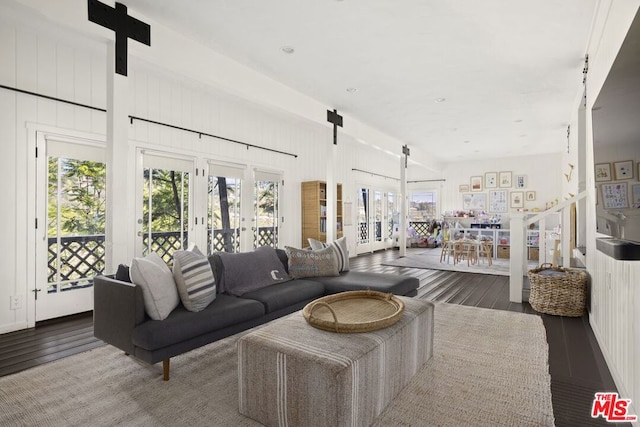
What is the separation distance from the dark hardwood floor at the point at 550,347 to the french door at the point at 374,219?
4259mm

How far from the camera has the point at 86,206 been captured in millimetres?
3889

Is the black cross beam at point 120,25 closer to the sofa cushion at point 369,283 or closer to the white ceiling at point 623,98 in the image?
the sofa cushion at point 369,283

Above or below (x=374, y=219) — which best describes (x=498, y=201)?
above

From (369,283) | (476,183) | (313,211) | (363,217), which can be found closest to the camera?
(369,283)

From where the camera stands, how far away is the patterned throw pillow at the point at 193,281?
8.24ft

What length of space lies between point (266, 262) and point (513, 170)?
30.4 ft

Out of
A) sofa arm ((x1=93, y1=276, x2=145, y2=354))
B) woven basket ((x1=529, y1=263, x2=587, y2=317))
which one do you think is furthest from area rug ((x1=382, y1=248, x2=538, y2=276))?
sofa arm ((x1=93, y1=276, x2=145, y2=354))

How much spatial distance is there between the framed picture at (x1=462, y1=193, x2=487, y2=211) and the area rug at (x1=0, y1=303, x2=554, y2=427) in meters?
8.54

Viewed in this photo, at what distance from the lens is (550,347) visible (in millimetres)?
2760

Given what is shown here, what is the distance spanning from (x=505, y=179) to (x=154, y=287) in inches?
411

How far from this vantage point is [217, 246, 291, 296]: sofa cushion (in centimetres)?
313

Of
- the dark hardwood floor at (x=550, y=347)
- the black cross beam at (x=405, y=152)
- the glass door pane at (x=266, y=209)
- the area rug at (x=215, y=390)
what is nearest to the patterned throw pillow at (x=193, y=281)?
the area rug at (x=215, y=390)

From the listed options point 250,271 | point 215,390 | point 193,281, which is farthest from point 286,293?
point 215,390

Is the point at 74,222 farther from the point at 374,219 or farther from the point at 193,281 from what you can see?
the point at 374,219
